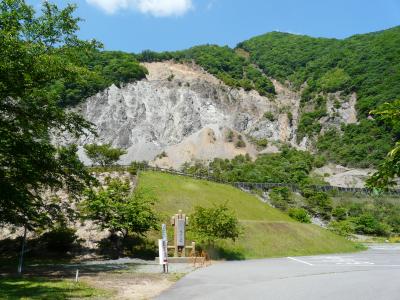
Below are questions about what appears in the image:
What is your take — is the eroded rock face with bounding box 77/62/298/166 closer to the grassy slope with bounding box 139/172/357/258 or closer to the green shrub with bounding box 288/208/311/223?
the green shrub with bounding box 288/208/311/223

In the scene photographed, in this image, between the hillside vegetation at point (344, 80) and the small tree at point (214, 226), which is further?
the hillside vegetation at point (344, 80)

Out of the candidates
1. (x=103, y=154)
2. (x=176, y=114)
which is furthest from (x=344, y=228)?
(x=176, y=114)

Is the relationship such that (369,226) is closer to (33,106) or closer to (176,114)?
(33,106)

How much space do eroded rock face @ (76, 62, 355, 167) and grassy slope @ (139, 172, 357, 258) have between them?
61.7 metres

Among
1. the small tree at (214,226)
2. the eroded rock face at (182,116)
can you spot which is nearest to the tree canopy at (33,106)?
the small tree at (214,226)

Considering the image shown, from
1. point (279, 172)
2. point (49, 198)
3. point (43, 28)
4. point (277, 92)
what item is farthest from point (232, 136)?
point (43, 28)

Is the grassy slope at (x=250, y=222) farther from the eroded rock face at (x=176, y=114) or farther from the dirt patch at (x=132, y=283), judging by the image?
the eroded rock face at (x=176, y=114)

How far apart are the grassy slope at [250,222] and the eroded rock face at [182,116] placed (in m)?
61.7

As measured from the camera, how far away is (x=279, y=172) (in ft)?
325

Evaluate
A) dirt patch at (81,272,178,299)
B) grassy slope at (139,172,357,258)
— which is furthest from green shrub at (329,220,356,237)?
dirt patch at (81,272,178,299)

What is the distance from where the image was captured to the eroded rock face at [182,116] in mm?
115562

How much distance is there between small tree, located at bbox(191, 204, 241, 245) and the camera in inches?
1164

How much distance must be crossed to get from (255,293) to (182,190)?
2852 centimetres

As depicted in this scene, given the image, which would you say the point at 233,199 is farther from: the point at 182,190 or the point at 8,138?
the point at 8,138
